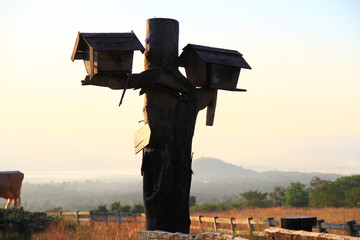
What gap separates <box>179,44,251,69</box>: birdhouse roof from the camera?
8.65 metres

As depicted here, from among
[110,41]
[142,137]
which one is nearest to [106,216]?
[142,137]

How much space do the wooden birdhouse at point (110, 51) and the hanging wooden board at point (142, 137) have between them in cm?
98

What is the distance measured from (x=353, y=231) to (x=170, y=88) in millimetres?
7202

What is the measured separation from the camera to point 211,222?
19.3 metres

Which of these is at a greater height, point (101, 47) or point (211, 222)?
point (101, 47)

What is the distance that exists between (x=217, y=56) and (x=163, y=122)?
1.87 m

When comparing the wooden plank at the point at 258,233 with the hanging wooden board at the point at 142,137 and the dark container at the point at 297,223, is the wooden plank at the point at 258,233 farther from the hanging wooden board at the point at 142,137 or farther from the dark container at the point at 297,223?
the dark container at the point at 297,223

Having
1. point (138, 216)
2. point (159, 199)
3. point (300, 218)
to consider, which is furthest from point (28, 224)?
point (300, 218)

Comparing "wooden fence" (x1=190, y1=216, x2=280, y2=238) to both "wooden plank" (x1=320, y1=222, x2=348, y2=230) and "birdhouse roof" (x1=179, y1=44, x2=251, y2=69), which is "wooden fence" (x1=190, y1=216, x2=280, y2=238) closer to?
"wooden plank" (x1=320, y1=222, x2=348, y2=230)

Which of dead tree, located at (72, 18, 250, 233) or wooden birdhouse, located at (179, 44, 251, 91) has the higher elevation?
wooden birdhouse, located at (179, 44, 251, 91)

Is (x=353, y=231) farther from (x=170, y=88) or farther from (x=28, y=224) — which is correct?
(x=28, y=224)

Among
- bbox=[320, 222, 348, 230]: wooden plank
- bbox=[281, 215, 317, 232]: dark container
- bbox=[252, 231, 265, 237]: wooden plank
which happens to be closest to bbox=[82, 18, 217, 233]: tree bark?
bbox=[281, 215, 317, 232]: dark container

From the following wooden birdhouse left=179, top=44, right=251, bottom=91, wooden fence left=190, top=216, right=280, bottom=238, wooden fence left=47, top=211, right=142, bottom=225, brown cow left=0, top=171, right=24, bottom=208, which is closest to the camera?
wooden birdhouse left=179, top=44, right=251, bottom=91

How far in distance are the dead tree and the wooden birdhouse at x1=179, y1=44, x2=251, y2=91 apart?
0.59m
